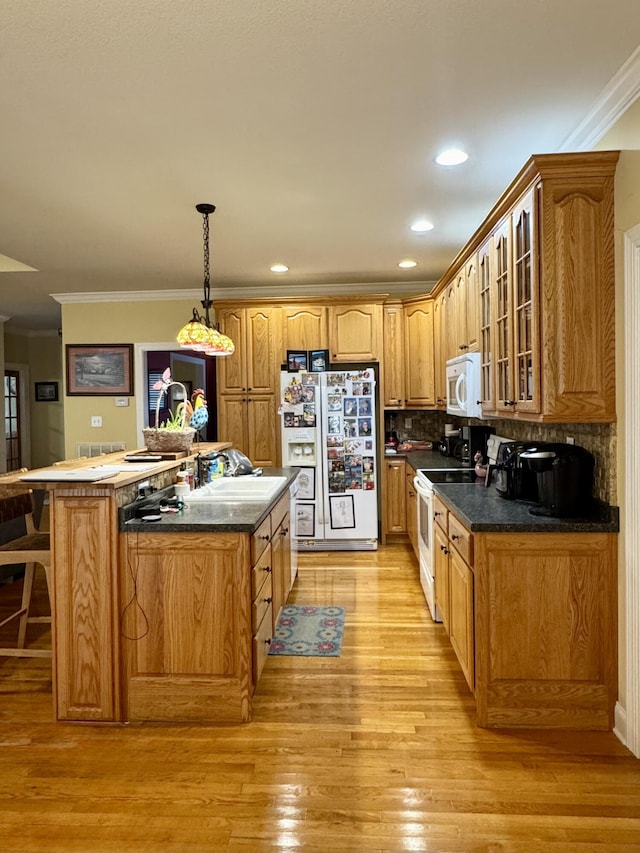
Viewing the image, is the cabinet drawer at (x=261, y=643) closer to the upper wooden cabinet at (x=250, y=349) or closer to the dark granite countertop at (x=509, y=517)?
the dark granite countertop at (x=509, y=517)

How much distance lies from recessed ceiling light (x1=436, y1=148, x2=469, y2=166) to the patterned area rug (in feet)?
8.98

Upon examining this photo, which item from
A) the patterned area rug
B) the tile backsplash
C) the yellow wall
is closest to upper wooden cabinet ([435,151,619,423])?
the tile backsplash

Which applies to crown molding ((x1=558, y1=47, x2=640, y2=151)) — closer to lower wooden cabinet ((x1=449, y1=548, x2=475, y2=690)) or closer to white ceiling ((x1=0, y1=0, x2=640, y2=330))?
white ceiling ((x1=0, y1=0, x2=640, y2=330))

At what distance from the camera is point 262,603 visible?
2.77 meters

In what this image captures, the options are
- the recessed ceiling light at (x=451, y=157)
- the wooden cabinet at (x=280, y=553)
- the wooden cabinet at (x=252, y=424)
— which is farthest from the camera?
the wooden cabinet at (x=252, y=424)

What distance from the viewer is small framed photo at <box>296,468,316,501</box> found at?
520cm

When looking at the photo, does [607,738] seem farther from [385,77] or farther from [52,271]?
[52,271]

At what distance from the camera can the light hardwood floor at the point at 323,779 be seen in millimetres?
1799

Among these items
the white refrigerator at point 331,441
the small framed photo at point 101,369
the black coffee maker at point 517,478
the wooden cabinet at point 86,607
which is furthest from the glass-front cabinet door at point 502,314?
the small framed photo at point 101,369

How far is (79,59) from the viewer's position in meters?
2.00

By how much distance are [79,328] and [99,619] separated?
4431 millimetres

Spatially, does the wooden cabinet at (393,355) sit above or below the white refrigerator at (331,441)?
above

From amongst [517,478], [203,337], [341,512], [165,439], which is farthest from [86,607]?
[341,512]

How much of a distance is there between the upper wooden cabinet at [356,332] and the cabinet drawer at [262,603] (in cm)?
288
